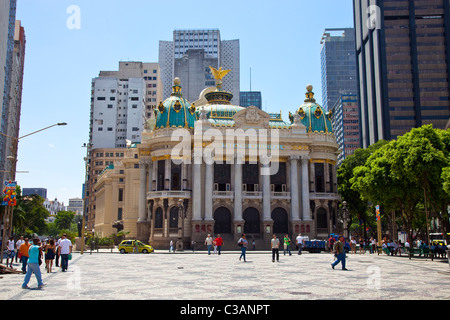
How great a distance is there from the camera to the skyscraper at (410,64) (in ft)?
389

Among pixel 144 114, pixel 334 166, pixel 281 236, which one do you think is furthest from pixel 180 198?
pixel 144 114

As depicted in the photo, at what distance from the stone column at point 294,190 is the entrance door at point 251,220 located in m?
5.18

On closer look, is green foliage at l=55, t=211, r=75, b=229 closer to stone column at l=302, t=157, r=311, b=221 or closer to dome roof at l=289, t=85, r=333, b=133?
dome roof at l=289, t=85, r=333, b=133

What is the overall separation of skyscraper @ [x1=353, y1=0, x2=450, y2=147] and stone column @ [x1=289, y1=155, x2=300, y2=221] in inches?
2330

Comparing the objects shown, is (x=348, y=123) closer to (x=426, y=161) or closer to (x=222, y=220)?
(x=222, y=220)

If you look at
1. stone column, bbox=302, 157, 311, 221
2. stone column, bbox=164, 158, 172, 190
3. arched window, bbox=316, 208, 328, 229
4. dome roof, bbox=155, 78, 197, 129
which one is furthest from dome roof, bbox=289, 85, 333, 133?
stone column, bbox=164, 158, 172, 190

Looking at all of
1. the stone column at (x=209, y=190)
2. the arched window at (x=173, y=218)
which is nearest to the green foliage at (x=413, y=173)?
the stone column at (x=209, y=190)

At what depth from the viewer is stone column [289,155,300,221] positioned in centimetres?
Answer: 6725

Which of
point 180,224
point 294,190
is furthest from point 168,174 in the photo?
point 294,190

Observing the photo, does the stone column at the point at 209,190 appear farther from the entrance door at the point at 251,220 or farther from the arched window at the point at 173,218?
the entrance door at the point at 251,220

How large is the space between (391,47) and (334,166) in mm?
62794

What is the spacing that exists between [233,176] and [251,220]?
6.93 meters
